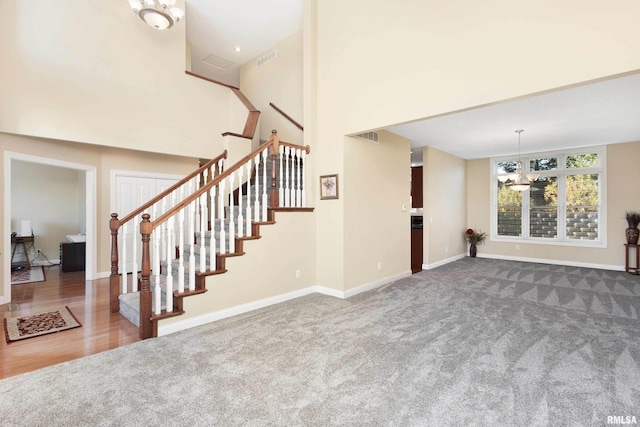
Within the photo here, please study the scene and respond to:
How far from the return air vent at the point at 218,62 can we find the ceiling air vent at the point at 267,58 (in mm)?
984

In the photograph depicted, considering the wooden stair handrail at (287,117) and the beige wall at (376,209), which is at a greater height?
the wooden stair handrail at (287,117)

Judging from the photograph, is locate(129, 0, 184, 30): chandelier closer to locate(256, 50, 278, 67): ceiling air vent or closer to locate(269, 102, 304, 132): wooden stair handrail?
locate(269, 102, 304, 132): wooden stair handrail

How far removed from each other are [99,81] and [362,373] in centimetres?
541

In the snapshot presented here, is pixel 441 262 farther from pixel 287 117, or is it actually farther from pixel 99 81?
pixel 99 81

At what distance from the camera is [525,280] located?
5.46 m

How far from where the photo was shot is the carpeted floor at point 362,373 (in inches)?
73.3

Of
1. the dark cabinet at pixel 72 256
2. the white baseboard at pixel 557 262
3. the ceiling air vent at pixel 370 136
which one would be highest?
the ceiling air vent at pixel 370 136

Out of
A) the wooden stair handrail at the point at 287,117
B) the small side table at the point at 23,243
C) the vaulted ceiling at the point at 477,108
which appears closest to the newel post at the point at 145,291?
the vaulted ceiling at the point at 477,108

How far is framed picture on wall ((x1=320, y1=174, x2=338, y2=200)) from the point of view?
4.41 m

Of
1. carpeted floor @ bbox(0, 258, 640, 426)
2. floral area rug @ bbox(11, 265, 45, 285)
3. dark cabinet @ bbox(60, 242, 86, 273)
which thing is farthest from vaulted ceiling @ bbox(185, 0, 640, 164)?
floral area rug @ bbox(11, 265, 45, 285)

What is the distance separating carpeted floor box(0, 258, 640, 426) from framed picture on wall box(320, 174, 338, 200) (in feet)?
5.31

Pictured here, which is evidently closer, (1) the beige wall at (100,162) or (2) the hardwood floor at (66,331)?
(2) the hardwood floor at (66,331)

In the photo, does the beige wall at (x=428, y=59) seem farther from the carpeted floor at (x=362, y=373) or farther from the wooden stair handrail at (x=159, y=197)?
the wooden stair handrail at (x=159, y=197)

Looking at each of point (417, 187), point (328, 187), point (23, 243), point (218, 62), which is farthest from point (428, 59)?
point (23, 243)
